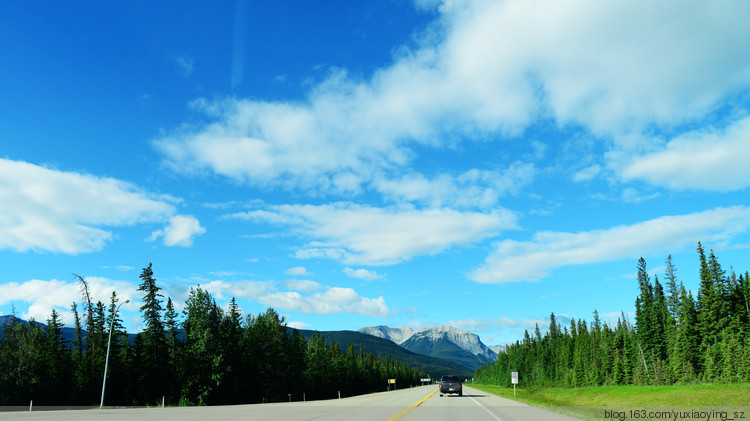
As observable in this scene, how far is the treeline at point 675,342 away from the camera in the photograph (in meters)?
76.1

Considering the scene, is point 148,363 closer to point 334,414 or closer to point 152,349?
point 152,349

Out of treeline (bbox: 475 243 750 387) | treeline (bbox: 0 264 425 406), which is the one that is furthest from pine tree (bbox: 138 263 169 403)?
treeline (bbox: 475 243 750 387)

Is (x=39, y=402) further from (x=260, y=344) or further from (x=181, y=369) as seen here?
(x=260, y=344)

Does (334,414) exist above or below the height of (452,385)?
above

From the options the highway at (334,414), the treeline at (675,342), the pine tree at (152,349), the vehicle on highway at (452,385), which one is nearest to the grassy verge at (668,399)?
the highway at (334,414)

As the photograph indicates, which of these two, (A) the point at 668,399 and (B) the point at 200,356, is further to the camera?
(B) the point at 200,356

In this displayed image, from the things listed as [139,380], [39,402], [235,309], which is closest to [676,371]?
[235,309]

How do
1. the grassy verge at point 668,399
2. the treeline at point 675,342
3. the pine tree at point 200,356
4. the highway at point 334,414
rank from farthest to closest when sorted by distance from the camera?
the treeline at point 675,342, the pine tree at point 200,356, the grassy verge at point 668,399, the highway at point 334,414

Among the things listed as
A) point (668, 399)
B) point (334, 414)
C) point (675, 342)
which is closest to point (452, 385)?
point (668, 399)

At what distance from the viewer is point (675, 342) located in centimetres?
9056

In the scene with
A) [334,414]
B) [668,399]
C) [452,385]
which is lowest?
[452,385]

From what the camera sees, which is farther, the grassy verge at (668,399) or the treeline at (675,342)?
the treeline at (675,342)

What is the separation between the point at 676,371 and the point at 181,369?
83239mm

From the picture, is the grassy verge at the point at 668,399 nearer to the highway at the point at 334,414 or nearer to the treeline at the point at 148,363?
the highway at the point at 334,414
